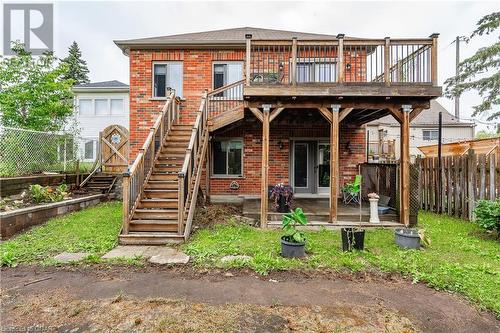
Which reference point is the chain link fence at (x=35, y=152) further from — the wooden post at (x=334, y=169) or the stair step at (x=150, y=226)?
the wooden post at (x=334, y=169)

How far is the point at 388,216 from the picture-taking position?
7.40 metres

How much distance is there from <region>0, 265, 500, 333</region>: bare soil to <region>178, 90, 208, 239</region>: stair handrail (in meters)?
1.57

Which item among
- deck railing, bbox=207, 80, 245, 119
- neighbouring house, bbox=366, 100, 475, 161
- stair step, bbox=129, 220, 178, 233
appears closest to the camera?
stair step, bbox=129, 220, 178, 233

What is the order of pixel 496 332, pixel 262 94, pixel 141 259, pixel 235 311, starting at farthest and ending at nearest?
1. pixel 262 94
2. pixel 141 259
3. pixel 235 311
4. pixel 496 332

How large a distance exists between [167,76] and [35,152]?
5084mm

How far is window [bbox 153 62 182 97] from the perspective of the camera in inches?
410

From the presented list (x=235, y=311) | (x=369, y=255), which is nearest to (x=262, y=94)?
(x=369, y=255)

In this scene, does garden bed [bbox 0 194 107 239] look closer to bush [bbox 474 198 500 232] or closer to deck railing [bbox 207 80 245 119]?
deck railing [bbox 207 80 245 119]

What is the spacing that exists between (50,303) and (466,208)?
29.6 ft

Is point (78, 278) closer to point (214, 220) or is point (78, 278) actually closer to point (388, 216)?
point (214, 220)

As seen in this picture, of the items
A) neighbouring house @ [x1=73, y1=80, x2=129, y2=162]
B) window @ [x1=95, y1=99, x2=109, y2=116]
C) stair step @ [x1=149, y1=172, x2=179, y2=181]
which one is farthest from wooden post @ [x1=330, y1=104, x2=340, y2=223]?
window @ [x1=95, y1=99, x2=109, y2=116]

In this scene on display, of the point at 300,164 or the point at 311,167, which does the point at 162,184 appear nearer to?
the point at 300,164

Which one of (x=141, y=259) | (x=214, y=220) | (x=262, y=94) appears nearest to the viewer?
(x=141, y=259)

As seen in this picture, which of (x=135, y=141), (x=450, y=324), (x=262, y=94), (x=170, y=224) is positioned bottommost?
(x=450, y=324)
